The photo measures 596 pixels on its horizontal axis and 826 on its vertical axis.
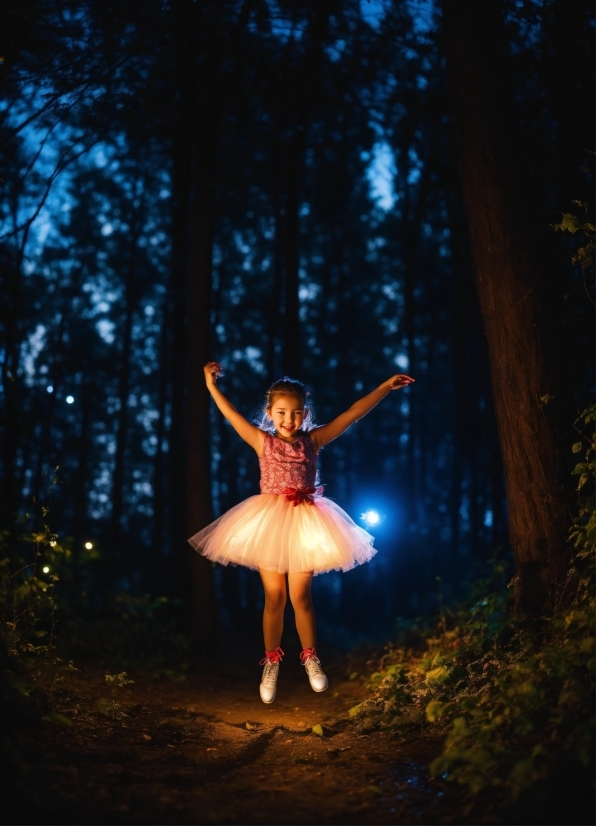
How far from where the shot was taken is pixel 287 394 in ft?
19.2

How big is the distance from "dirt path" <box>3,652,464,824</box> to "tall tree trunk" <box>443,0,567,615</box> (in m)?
1.83

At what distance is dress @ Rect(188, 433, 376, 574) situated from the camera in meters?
5.48


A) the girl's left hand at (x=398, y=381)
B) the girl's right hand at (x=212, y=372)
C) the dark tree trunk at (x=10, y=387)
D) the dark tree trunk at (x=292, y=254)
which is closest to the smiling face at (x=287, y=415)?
the girl's right hand at (x=212, y=372)

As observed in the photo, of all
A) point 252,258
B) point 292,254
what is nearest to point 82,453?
point 252,258

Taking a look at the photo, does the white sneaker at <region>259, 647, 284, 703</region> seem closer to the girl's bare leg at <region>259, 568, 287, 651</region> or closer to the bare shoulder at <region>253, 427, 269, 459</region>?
the girl's bare leg at <region>259, 568, 287, 651</region>

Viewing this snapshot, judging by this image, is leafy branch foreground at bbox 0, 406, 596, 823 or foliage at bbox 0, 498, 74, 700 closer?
leafy branch foreground at bbox 0, 406, 596, 823

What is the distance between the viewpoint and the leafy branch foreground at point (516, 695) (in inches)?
129

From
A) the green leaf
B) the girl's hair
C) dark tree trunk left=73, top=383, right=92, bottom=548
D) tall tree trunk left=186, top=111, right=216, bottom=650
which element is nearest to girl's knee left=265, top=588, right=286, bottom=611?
the girl's hair

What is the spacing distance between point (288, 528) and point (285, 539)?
97 millimetres

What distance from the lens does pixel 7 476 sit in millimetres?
12992

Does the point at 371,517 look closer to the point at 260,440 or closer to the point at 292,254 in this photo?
the point at 260,440

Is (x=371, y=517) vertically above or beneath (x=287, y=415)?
beneath

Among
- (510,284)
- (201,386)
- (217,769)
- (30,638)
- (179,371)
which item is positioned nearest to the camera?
(217,769)

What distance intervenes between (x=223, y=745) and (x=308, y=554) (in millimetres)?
1543
